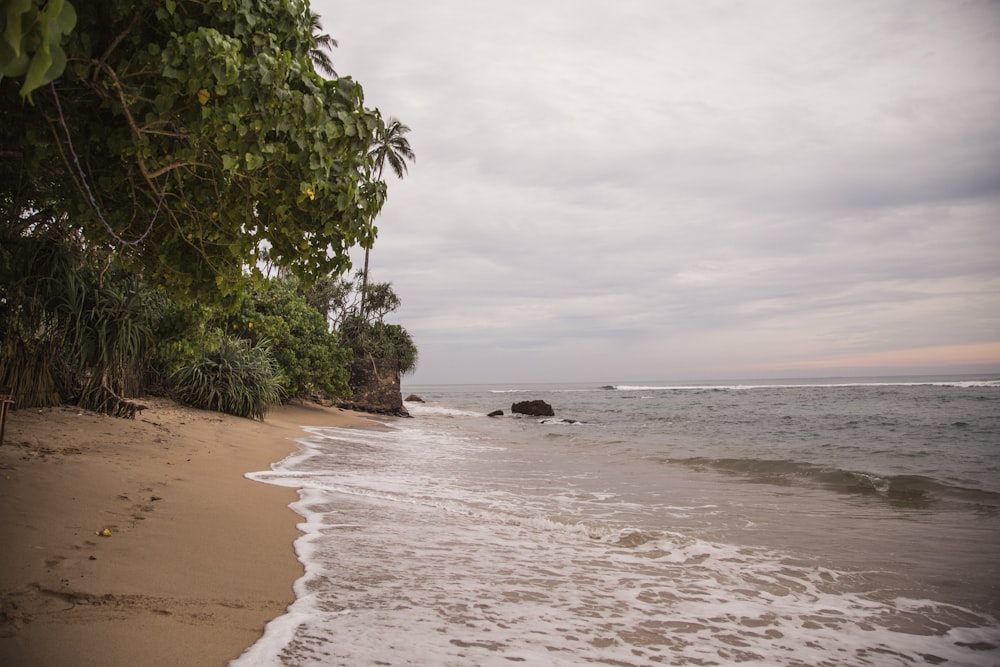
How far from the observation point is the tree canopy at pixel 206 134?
3.98 metres

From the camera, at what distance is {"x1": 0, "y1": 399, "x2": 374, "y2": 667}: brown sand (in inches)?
110

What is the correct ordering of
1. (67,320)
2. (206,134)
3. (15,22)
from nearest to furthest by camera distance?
(15,22) → (206,134) → (67,320)

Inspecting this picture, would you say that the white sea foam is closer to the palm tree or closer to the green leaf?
the green leaf

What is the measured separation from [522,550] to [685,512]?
9.85 feet

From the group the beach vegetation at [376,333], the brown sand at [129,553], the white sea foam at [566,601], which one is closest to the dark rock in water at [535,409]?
the beach vegetation at [376,333]

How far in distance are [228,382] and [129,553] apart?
11.3 meters

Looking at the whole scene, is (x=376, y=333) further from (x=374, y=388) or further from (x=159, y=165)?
(x=159, y=165)

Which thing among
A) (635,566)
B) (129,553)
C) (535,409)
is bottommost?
(535,409)

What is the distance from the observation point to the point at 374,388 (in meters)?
30.8

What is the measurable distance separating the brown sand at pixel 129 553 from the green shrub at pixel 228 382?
20.1ft

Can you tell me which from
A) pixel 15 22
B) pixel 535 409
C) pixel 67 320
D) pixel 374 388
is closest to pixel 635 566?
pixel 15 22

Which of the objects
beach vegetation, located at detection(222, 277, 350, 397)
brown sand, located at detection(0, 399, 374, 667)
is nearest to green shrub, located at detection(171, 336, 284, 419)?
beach vegetation, located at detection(222, 277, 350, 397)

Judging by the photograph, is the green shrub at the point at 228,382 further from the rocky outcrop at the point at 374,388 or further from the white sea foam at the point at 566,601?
the rocky outcrop at the point at 374,388

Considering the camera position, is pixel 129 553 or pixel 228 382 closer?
pixel 129 553
